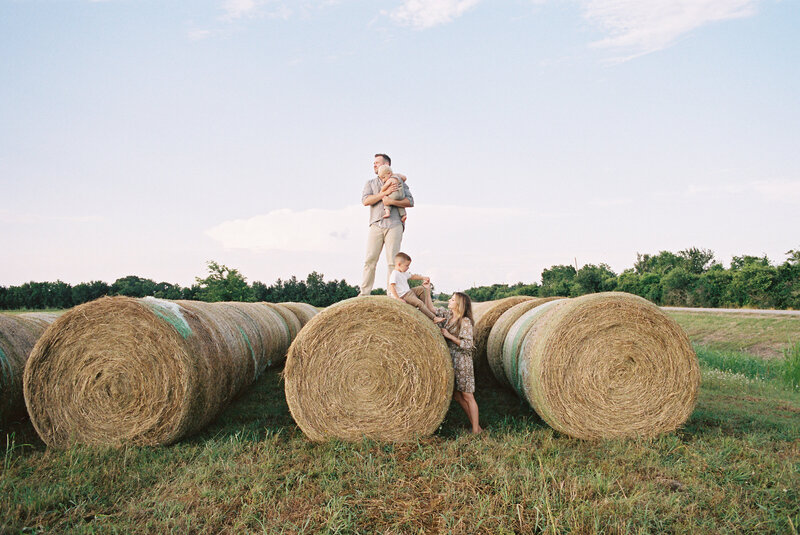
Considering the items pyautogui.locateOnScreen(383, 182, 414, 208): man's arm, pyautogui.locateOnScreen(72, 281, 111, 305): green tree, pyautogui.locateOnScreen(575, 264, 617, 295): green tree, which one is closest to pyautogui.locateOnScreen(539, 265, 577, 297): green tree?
pyautogui.locateOnScreen(575, 264, 617, 295): green tree

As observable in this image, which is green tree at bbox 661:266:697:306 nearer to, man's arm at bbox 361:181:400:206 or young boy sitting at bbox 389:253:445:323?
man's arm at bbox 361:181:400:206

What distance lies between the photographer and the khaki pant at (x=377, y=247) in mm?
7805

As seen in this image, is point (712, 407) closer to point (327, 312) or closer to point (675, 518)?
point (675, 518)

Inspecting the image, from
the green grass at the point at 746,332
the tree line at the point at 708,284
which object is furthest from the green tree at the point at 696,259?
the green grass at the point at 746,332

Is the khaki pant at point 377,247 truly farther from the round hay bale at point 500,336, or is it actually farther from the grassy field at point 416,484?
the grassy field at point 416,484

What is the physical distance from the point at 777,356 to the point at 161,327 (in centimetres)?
2102

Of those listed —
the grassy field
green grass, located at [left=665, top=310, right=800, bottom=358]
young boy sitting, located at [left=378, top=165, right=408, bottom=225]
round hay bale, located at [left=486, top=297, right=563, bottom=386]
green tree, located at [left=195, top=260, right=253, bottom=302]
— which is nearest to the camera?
the grassy field

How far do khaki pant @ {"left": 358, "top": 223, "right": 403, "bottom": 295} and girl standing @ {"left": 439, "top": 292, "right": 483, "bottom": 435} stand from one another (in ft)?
6.28

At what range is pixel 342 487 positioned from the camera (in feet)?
13.5

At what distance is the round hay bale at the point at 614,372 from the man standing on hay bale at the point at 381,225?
122 inches

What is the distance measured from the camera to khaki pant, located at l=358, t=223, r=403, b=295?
7805 mm

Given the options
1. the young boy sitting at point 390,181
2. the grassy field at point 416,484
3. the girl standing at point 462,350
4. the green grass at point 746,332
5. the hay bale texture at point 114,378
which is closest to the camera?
the grassy field at point 416,484

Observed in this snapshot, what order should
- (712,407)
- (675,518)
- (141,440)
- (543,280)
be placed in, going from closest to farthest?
(675,518) → (141,440) → (712,407) → (543,280)

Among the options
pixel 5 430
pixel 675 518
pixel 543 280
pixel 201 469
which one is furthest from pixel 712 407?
pixel 543 280
